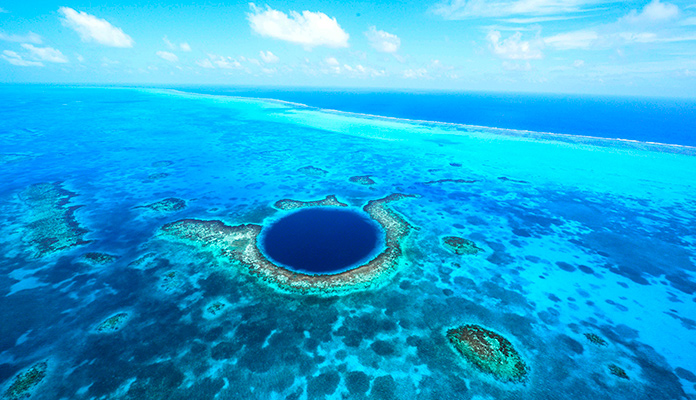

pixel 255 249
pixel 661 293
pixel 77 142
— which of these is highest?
pixel 661 293

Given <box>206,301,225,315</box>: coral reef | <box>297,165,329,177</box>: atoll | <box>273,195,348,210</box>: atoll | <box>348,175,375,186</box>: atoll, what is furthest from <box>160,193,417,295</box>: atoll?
<box>297,165,329,177</box>: atoll

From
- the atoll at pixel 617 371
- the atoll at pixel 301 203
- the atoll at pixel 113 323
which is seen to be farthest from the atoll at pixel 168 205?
the atoll at pixel 617 371

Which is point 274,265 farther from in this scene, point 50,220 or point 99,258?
point 50,220

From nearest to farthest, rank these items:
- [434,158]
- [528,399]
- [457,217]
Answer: [528,399]
[457,217]
[434,158]

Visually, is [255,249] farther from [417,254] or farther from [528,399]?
[528,399]

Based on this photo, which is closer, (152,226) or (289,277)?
(289,277)

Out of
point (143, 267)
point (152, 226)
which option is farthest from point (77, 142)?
point (143, 267)

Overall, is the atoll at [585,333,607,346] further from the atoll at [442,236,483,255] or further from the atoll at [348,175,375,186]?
the atoll at [348,175,375,186]
